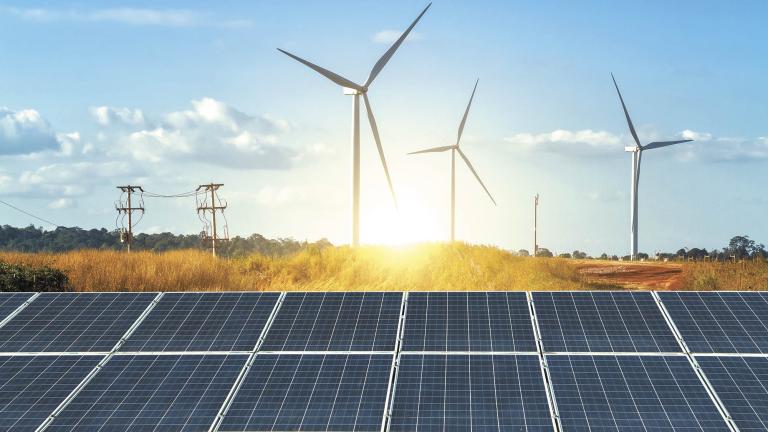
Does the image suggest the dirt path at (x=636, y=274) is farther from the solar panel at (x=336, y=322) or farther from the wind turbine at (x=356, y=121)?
the solar panel at (x=336, y=322)

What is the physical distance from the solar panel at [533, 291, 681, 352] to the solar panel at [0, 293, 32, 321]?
14.5 metres

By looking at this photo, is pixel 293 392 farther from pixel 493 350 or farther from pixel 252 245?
pixel 252 245

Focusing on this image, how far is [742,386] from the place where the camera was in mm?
16672

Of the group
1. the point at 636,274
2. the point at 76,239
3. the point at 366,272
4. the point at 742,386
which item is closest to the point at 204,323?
the point at 742,386

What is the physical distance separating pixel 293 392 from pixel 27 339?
795 centimetres

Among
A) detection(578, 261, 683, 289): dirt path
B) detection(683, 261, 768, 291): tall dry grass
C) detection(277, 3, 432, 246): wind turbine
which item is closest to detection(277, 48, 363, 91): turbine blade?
detection(277, 3, 432, 246): wind turbine

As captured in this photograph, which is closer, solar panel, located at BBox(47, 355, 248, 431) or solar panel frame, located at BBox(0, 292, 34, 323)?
solar panel, located at BBox(47, 355, 248, 431)

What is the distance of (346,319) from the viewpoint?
19.3 metres

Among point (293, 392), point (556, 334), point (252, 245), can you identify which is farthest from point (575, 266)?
point (252, 245)

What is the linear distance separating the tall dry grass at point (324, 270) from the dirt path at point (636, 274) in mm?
2920

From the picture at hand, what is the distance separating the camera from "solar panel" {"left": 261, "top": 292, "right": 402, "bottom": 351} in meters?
18.3

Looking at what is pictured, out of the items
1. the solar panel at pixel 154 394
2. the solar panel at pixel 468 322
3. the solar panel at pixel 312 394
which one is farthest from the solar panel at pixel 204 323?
the solar panel at pixel 468 322

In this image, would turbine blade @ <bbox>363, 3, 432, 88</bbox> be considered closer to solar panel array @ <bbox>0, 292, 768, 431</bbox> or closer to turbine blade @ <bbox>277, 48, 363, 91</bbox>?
turbine blade @ <bbox>277, 48, 363, 91</bbox>

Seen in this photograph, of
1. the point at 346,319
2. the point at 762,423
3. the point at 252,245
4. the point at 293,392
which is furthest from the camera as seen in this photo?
the point at 252,245
